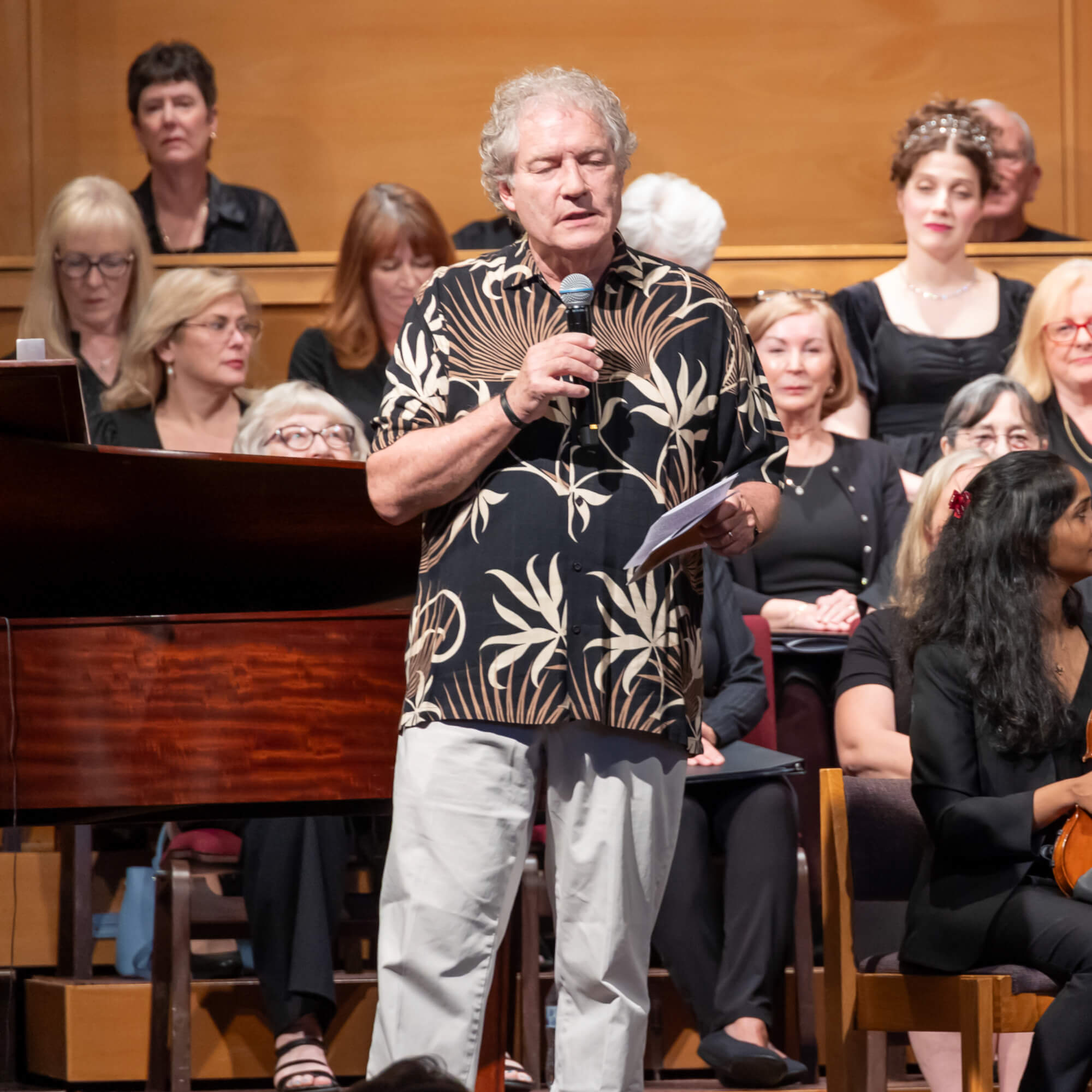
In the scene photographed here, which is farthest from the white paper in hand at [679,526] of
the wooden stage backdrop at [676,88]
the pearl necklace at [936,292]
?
the wooden stage backdrop at [676,88]

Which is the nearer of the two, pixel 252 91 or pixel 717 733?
pixel 717 733

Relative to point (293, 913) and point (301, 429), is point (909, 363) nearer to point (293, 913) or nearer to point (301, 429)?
point (301, 429)

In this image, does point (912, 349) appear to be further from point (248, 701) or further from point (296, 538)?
point (248, 701)

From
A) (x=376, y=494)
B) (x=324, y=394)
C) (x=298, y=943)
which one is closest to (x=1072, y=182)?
(x=324, y=394)

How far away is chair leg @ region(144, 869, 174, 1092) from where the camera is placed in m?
2.90

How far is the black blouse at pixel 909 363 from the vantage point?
429cm

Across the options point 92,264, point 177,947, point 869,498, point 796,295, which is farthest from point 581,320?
point 92,264

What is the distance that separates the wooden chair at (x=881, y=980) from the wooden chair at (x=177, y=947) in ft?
3.48

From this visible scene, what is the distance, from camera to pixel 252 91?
5664mm

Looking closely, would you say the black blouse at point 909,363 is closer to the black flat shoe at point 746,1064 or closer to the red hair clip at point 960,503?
the red hair clip at point 960,503

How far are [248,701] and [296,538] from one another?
0.43m

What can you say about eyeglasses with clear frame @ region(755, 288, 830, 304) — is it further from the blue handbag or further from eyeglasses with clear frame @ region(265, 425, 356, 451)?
the blue handbag

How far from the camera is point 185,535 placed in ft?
8.66

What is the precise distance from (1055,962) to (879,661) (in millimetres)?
1032
